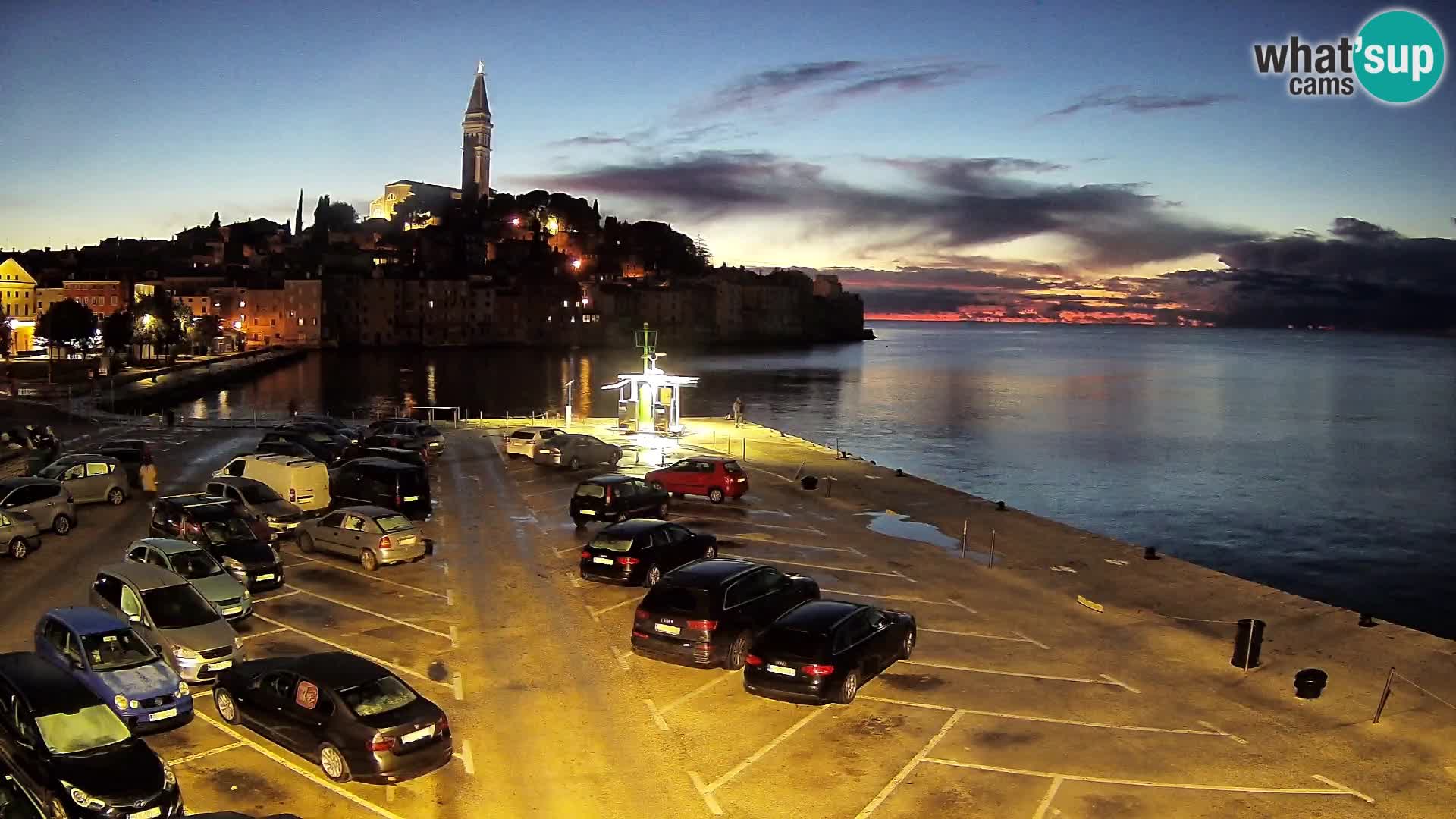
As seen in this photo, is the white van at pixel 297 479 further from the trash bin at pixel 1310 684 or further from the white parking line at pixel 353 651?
the trash bin at pixel 1310 684

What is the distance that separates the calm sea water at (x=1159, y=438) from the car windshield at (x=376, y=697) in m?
32.6

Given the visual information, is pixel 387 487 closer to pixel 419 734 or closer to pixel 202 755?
pixel 202 755

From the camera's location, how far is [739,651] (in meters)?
15.7

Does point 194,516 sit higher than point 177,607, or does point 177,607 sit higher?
point 194,516

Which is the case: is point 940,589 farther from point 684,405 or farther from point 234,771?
point 684,405

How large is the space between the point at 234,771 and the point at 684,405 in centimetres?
9551

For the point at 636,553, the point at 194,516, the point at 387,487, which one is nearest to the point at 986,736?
the point at 636,553

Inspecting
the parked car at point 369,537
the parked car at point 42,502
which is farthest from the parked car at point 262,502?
the parked car at point 42,502

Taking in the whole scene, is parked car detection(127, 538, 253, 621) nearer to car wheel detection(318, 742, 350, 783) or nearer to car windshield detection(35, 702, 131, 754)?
car windshield detection(35, 702, 131, 754)

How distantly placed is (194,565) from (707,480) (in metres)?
Result: 15.1

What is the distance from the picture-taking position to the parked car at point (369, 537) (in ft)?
68.8

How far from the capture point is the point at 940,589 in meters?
20.7

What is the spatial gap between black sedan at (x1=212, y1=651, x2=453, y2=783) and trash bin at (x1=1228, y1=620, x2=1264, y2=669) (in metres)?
12.0

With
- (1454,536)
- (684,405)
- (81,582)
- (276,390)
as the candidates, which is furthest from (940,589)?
(276,390)
